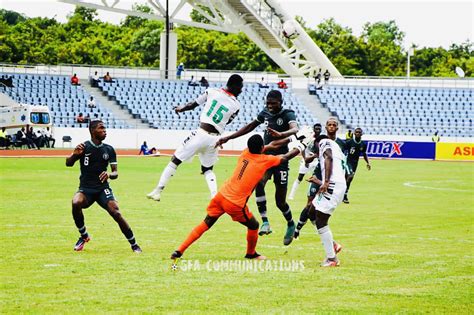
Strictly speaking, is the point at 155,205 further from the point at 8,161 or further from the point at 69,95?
the point at 69,95

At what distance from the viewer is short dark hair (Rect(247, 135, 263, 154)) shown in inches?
534

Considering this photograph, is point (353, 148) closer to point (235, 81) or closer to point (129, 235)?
point (235, 81)

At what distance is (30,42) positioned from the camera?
340ft

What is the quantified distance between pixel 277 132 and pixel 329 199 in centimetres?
209

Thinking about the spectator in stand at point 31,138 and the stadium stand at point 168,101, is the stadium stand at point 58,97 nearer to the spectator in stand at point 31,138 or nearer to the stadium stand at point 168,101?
the stadium stand at point 168,101

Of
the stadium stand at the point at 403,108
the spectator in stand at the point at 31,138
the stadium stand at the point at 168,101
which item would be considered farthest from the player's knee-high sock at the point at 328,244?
the stadium stand at the point at 403,108

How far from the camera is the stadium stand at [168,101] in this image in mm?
67688

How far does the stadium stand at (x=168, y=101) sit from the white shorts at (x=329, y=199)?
53.0 m

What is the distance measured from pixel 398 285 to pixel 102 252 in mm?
4822

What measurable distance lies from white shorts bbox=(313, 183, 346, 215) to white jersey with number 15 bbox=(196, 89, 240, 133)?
3921mm

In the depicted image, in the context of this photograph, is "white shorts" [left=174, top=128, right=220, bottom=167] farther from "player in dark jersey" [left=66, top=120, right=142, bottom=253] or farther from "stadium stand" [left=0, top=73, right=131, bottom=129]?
"stadium stand" [left=0, top=73, right=131, bottom=129]

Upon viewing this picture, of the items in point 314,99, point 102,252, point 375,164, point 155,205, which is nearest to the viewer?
point 102,252

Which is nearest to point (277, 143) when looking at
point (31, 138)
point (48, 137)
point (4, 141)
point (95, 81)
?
point (4, 141)

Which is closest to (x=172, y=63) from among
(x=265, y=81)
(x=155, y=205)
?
(x=265, y=81)
